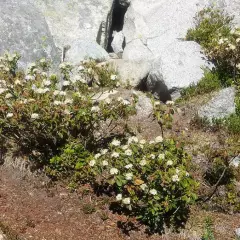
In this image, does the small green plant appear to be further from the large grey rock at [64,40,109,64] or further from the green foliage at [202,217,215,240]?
the large grey rock at [64,40,109,64]

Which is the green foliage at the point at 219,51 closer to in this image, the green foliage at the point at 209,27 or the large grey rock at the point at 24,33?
the green foliage at the point at 209,27

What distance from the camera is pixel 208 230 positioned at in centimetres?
632

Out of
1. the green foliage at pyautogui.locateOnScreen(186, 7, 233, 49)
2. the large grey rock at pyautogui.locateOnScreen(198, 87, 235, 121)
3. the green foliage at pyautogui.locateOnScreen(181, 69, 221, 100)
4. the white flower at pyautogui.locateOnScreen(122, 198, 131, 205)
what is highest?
the green foliage at pyautogui.locateOnScreen(186, 7, 233, 49)

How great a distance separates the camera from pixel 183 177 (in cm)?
616

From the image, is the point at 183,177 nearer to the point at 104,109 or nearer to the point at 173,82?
the point at 104,109

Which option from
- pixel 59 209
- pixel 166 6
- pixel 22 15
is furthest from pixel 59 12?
pixel 59 209

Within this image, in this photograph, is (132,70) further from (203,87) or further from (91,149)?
(91,149)

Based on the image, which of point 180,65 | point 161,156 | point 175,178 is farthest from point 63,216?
point 180,65

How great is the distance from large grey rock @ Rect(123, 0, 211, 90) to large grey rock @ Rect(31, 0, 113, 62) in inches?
37.9

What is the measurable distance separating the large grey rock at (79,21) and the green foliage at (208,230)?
6.24 metres

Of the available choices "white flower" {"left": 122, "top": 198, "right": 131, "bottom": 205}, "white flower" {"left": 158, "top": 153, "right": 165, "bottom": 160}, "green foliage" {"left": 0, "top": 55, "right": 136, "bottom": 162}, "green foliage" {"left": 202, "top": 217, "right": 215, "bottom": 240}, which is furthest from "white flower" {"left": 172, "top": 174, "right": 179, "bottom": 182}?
"green foliage" {"left": 0, "top": 55, "right": 136, "bottom": 162}

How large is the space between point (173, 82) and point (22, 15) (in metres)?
4.47

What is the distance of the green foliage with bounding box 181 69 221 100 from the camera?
10062mm

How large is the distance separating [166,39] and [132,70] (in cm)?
188
